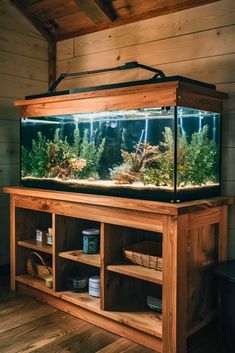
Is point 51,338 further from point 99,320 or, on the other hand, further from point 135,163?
point 135,163

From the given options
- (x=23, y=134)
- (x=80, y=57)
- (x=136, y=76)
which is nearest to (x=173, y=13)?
(x=136, y=76)

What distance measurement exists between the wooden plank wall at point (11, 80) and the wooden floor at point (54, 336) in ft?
2.75

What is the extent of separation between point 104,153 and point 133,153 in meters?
0.23

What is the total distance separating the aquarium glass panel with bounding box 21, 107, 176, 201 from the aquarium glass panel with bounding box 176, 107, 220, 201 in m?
0.06

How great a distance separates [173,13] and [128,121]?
3.15 feet

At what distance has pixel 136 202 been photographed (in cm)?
205

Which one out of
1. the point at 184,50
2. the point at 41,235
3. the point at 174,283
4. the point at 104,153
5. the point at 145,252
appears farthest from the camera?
the point at 41,235

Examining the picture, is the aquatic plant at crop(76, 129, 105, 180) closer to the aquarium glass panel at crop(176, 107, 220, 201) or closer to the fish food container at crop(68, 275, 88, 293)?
the aquarium glass panel at crop(176, 107, 220, 201)

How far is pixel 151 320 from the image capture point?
2158mm

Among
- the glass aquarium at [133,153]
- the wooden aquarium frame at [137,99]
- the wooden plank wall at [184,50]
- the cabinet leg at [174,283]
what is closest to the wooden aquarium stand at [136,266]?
the cabinet leg at [174,283]

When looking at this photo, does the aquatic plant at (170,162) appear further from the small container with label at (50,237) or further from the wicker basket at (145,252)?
the small container with label at (50,237)

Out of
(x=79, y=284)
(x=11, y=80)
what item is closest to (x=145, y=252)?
(x=79, y=284)

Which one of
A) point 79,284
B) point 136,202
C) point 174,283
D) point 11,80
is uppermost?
point 11,80

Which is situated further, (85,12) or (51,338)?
(85,12)
